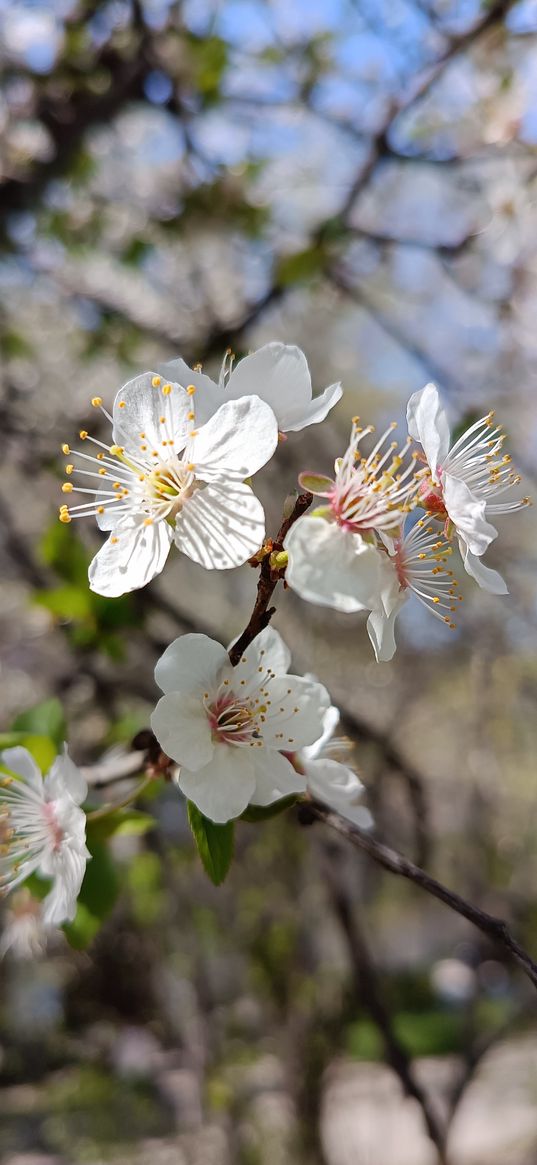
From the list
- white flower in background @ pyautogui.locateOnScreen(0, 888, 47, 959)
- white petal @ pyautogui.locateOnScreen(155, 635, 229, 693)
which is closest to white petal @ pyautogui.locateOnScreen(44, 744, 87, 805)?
white petal @ pyautogui.locateOnScreen(155, 635, 229, 693)

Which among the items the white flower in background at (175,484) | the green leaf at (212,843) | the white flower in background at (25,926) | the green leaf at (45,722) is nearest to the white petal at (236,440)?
the white flower in background at (175,484)

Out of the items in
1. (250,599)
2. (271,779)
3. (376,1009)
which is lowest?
(250,599)

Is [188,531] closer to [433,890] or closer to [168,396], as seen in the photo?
[168,396]

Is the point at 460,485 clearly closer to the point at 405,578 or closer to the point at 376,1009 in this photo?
the point at 405,578

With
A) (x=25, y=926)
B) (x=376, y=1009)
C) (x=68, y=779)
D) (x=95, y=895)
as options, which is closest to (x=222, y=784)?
(x=68, y=779)

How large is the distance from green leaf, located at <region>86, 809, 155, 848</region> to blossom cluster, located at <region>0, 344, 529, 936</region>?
5 cm

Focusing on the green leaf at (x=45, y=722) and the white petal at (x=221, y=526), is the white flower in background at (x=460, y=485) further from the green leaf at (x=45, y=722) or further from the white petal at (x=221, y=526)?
the green leaf at (x=45, y=722)

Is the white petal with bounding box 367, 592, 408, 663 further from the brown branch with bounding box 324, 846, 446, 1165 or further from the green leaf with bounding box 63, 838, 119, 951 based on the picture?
the brown branch with bounding box 324, 846, 446, 1165

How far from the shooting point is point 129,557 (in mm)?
561

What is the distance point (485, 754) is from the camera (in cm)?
304

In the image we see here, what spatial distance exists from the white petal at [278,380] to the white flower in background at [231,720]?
0.15 m

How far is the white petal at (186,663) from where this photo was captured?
564 millimetres

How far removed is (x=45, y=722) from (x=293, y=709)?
28cm

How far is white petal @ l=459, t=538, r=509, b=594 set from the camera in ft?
1.80
